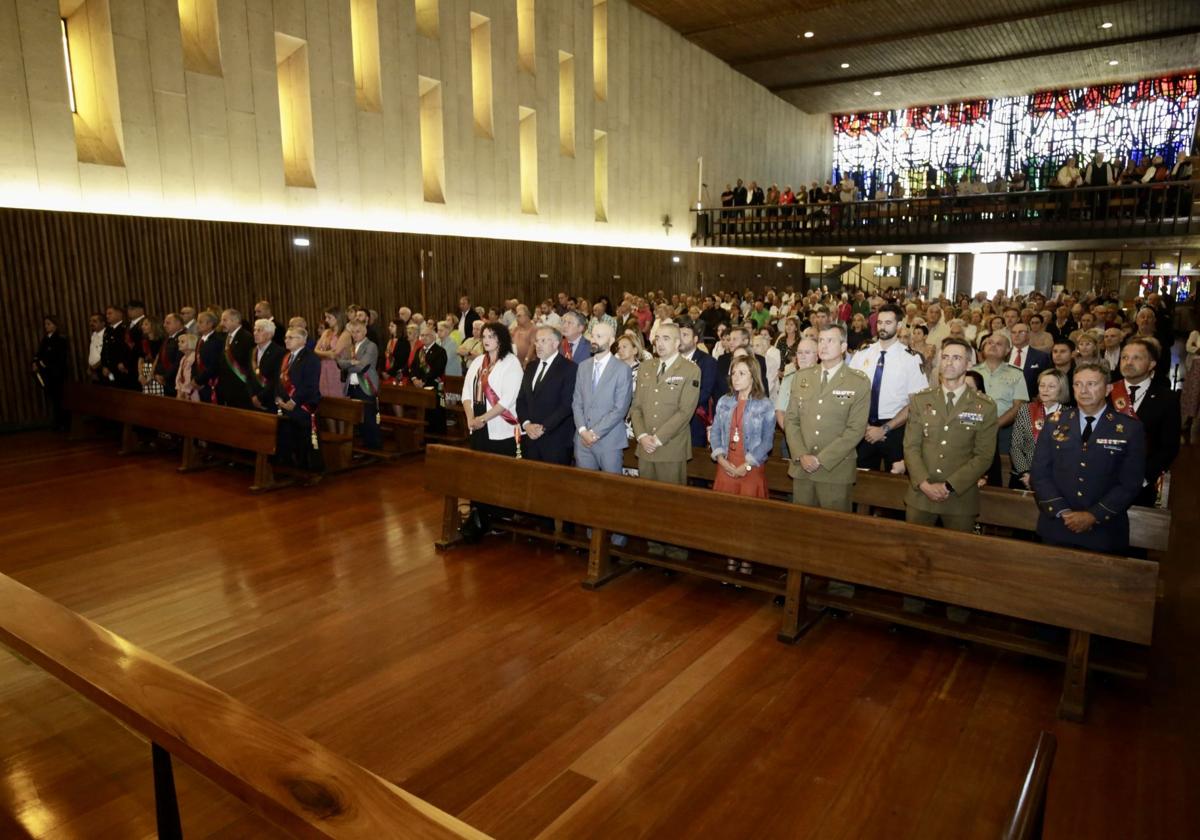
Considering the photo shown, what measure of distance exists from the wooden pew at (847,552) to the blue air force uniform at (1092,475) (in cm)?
40

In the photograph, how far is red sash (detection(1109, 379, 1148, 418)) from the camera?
4.13 meters

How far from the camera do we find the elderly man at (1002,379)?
5.24 metres

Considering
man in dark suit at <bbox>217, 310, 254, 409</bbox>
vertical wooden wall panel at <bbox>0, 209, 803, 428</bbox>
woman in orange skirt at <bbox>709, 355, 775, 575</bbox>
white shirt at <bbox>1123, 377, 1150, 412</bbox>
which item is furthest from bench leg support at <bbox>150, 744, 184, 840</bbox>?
vertical wooden wall panel at <bbox>0, 209, 803, 428</bbox>

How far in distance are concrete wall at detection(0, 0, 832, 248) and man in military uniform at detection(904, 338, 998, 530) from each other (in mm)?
9830

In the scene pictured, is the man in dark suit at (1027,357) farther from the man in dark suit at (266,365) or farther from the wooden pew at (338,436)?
the man in dark suit at (266,365)

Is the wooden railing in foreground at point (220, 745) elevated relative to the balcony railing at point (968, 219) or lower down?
lower down

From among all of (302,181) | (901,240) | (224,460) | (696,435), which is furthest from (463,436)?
(901,240)

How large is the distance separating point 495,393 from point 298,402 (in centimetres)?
231

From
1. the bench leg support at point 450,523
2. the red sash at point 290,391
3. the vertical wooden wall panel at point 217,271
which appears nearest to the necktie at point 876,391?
the bench leg support at point 450,523

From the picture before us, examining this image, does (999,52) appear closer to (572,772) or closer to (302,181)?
(302,181)

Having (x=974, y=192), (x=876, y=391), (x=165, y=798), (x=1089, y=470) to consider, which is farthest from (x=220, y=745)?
(x=974, y=192)

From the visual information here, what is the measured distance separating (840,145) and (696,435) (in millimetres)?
25957

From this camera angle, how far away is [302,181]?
1165cm

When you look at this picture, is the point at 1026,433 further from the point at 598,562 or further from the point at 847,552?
the point at 598,562
